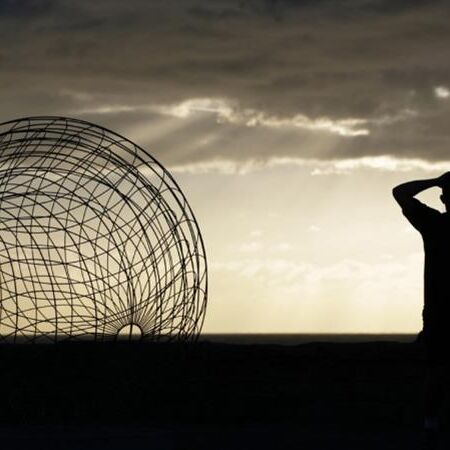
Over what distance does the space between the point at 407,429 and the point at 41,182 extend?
20.9ft

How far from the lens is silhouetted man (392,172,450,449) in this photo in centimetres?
803

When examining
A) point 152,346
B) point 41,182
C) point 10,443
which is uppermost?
point 41,182

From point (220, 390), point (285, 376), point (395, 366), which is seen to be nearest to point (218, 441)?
point (220, 390)

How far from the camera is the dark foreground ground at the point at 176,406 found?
8805 millimetres

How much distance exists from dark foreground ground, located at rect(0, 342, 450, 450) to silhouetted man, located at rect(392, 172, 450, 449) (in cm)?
69

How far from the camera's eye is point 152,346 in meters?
13.6

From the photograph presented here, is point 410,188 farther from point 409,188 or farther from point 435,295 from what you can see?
point 435,295

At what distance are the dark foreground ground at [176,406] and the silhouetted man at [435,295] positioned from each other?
689mm

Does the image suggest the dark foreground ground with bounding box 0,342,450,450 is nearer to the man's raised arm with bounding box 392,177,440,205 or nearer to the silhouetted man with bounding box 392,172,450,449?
the silhouetted man with bounding box 392,172,450,449

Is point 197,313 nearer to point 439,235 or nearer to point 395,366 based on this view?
point 439,235

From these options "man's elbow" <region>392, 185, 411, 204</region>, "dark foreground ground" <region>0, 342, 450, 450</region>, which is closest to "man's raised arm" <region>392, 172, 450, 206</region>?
"man's elbow" <region>392, 185, 411, 204</region>

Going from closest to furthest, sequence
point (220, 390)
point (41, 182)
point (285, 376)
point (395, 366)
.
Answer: point (220, 390), point (41, 182), point (285, 376), point (395, 366)

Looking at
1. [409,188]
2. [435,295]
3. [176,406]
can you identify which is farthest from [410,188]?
[176,406]

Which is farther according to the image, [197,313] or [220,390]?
[220,390]
